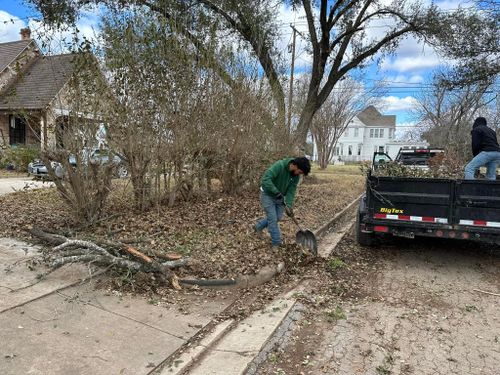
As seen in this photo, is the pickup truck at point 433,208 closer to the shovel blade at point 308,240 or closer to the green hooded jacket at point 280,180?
the shovel blade at point 308,240

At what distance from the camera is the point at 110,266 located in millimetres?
4914

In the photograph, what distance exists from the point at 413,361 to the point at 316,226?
4.94 metres

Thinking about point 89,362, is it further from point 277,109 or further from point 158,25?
point 277,109

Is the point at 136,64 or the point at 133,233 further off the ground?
the point at 136,64

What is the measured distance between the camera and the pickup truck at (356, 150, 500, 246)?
6.00 m

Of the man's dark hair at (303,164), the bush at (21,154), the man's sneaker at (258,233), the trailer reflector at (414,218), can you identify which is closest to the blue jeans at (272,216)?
the man's sneaker at (258,233)

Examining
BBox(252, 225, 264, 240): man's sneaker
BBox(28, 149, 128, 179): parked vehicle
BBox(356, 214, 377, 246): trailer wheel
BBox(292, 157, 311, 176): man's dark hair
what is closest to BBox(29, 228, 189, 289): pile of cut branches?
BBox(28, 149, 128, 179): parked vehicle

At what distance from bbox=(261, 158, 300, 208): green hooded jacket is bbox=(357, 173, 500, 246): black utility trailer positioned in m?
1.21

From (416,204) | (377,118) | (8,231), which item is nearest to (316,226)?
(416,204)

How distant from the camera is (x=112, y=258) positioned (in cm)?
493

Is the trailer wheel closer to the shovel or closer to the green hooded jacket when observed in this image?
the shovel

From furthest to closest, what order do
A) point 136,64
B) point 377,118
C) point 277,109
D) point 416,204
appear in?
point 377,118 → point 277,109 → point 136,64 → point 416,204

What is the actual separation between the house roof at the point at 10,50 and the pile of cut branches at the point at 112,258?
2156cm

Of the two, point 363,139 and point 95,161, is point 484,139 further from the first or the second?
point 363,139
